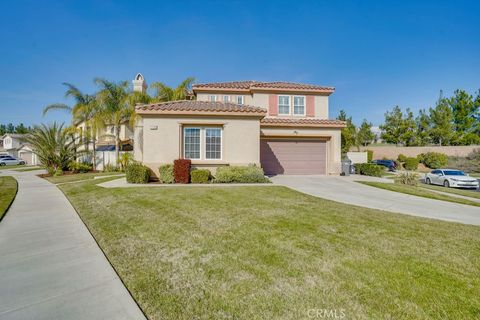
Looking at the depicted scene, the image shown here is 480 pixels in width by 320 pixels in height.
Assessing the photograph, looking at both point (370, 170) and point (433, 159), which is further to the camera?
point (433, 159)

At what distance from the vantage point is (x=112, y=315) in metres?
2.65

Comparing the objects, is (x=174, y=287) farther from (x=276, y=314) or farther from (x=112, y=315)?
(x=276, y=314)

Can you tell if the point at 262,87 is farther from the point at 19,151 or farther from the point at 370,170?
the point at 19,151

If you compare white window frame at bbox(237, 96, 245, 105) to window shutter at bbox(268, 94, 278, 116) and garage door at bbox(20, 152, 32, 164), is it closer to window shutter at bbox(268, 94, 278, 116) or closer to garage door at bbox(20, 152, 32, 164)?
window shutter at bbox(268, 94, 278, 116)

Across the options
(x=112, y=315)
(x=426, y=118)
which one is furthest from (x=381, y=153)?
(x=112, y=315)

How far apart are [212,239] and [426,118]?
162 ft

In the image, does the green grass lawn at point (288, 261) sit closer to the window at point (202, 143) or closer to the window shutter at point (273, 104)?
the window at point (202, 143)

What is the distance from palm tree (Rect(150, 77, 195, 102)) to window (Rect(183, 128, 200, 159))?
28.2 ft

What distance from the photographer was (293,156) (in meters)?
16.5

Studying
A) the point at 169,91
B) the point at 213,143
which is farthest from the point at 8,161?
the point at 213,143

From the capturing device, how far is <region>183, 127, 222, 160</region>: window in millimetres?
13203

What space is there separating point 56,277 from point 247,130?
10996 millimetres

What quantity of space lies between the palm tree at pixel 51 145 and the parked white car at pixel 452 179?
30.6m

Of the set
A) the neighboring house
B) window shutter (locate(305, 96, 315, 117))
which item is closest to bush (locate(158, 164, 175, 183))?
window shutter (locate(305, 96, 315, 117))
